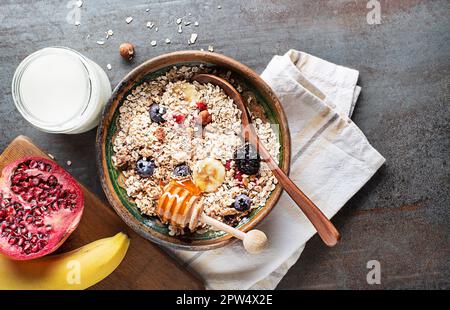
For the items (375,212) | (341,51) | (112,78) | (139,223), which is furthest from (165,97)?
(375,212)

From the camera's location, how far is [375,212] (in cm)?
165

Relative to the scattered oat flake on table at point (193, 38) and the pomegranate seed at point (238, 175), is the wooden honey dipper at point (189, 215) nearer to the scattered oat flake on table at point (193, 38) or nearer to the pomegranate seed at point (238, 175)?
the pomegranate seed at point (238, 175)

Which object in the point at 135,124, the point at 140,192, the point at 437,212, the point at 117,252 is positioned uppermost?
the point at 135,124

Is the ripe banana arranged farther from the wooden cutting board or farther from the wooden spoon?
the wooden spoon

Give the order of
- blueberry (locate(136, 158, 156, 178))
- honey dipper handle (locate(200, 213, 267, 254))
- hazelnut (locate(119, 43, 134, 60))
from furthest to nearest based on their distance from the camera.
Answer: hazelnut (locate(119, 43, 134, 60))
blueberry (locate(136, 158, 156, 178))
honey dipper handle (locate(200, 213, 267, 254))

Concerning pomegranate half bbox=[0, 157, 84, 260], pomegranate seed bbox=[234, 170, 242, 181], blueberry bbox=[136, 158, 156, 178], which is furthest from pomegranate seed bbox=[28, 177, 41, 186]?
pomegranate seed bbox=[234, 170, 242, 181]

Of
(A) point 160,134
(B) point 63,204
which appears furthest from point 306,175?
(B) point 63,204

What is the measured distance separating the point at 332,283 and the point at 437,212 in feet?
1.25

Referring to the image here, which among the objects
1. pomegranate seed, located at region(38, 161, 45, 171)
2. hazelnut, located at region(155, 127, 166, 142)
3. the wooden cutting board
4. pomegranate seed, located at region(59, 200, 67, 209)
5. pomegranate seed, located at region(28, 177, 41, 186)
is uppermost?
hazelnut, located at region(155, 127, 166, 142)

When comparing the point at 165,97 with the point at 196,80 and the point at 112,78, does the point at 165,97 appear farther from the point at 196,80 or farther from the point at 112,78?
the point at 112,78

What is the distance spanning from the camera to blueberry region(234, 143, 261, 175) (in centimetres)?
146

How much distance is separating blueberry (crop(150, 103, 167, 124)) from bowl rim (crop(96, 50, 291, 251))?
0.09 metres

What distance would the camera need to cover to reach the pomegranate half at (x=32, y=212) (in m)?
1.39

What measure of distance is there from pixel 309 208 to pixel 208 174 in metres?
0.28
